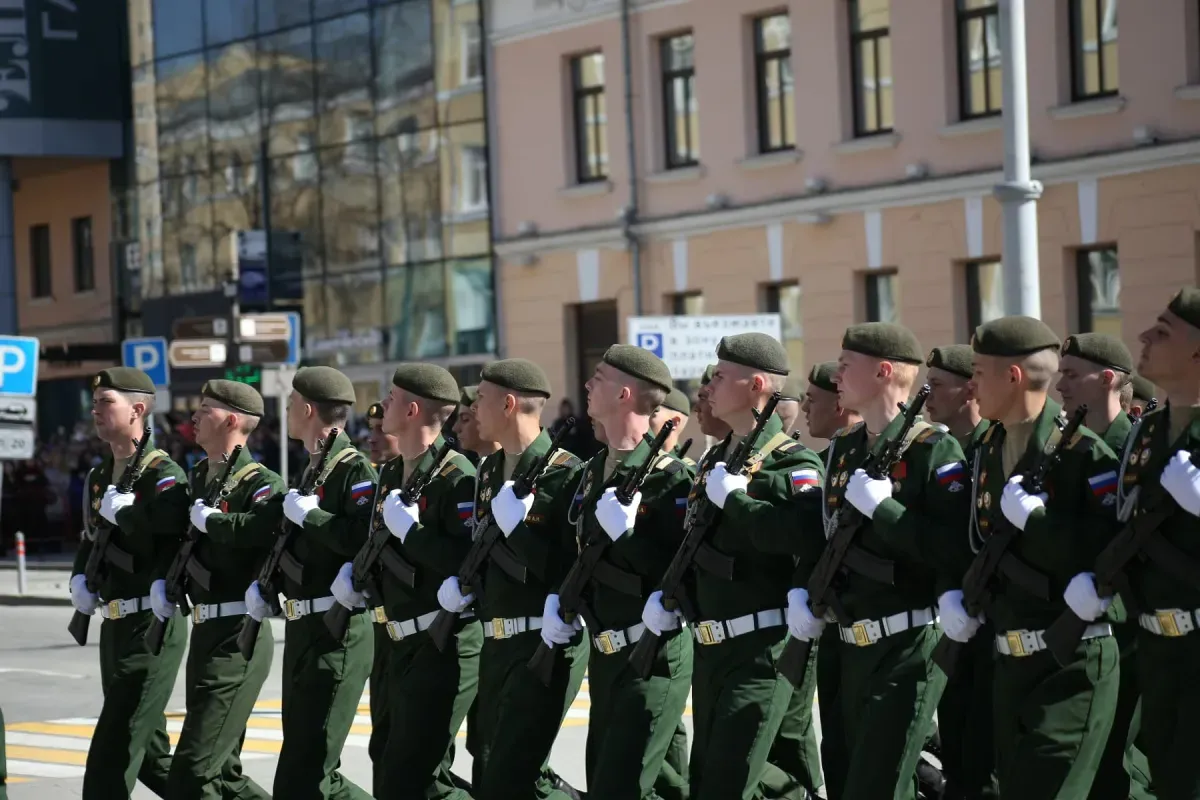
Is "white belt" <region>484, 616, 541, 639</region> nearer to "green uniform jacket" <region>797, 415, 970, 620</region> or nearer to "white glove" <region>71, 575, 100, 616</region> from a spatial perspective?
"green uniform jacket" <region>797, 415, 970, 620</region>

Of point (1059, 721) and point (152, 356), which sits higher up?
point (152, 356)

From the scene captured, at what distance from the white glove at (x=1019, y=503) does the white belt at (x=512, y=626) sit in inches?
84.0

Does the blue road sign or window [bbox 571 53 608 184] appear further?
window [bbox 571 53 608 184]

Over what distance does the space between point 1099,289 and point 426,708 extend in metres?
15.6

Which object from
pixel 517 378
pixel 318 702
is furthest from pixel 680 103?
pixel 318 702

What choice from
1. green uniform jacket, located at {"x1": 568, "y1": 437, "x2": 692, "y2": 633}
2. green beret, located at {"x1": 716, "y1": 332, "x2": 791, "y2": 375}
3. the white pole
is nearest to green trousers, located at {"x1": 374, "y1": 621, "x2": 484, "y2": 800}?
green uniform jacket, located at {"x1": 568, "y1": 437, "x2": 692, "y2": 633}

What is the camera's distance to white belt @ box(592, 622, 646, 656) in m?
7.93

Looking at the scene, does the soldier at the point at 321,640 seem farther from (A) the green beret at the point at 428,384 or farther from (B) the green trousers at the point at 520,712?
(B) the green trousers at the point at 520,712

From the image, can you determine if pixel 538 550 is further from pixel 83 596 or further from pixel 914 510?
pixel 83 596

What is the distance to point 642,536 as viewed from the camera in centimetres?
798

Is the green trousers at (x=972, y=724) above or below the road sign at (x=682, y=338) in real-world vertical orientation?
below

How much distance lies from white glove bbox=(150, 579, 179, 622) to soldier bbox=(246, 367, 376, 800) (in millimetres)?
417

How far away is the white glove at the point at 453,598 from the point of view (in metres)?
8.35

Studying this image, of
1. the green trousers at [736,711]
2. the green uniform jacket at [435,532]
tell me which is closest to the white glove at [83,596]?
the green uniform jacket at [435,532]
